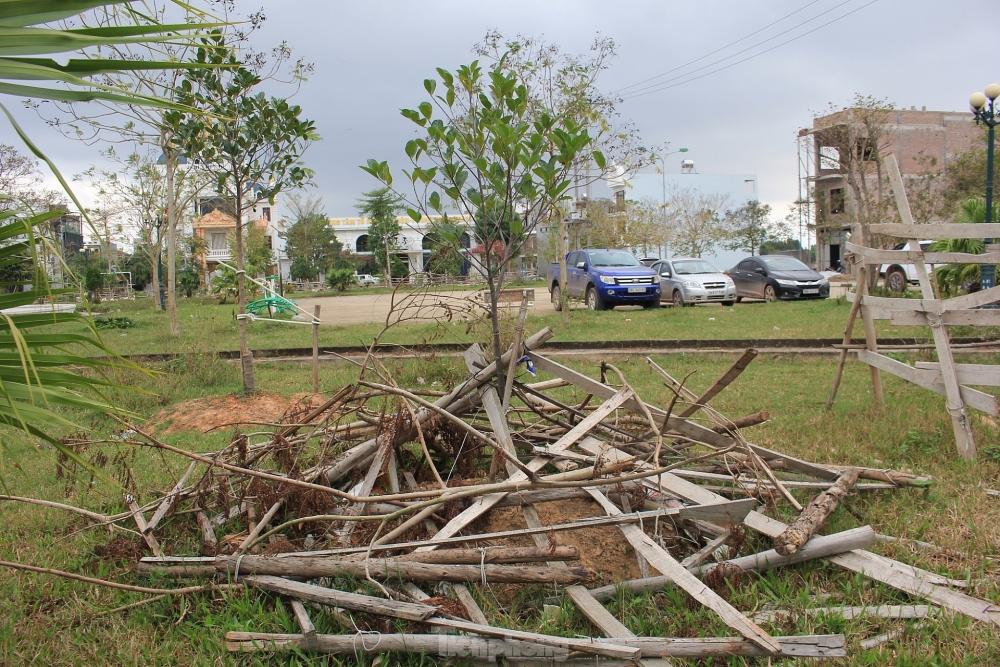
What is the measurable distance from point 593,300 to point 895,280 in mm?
9531

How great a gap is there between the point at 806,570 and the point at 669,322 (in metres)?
12.7

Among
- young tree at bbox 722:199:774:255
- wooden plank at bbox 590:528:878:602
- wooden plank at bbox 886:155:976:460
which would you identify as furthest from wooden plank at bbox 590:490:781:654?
young tree at bbox 722:199:774:255

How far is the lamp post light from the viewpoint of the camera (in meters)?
12.4

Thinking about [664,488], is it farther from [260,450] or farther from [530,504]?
[260,450]

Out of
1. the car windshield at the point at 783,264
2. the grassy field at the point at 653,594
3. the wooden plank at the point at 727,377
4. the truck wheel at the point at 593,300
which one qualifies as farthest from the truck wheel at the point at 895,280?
the wooden plank at the point at 727,377

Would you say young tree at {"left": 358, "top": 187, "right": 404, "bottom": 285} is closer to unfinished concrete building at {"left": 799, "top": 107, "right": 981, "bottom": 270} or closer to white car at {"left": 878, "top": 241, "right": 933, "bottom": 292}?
unfinished concrete building at {"left": 799, "top": 107, "right": 981, "bottom": 270}

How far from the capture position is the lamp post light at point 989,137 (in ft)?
40.6

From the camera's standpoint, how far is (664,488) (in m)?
3.51

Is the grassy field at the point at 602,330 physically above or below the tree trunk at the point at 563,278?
below

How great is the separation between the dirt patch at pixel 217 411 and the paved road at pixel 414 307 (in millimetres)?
1623

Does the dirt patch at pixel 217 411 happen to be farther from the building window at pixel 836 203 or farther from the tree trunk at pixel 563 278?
the building window at pixel 836 203

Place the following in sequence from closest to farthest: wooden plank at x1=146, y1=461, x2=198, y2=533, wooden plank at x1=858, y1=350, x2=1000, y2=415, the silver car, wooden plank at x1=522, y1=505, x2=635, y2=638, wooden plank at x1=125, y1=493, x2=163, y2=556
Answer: wooden plank at x1=522, y1=505, x2=635, y2=638 < wooden plank at x1=125, y1=493, x2=163, y2=556 < wooden plank at x1=146, y1=461, x2=198, y2=533 < wooden plank at x1=858, y1=350, x2=1000, y2=415 < the silver car

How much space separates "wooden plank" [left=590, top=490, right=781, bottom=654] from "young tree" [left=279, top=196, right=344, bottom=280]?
5971 cm

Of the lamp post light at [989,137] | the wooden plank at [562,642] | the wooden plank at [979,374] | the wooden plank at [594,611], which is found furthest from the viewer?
the lamp post light at [989,137]
